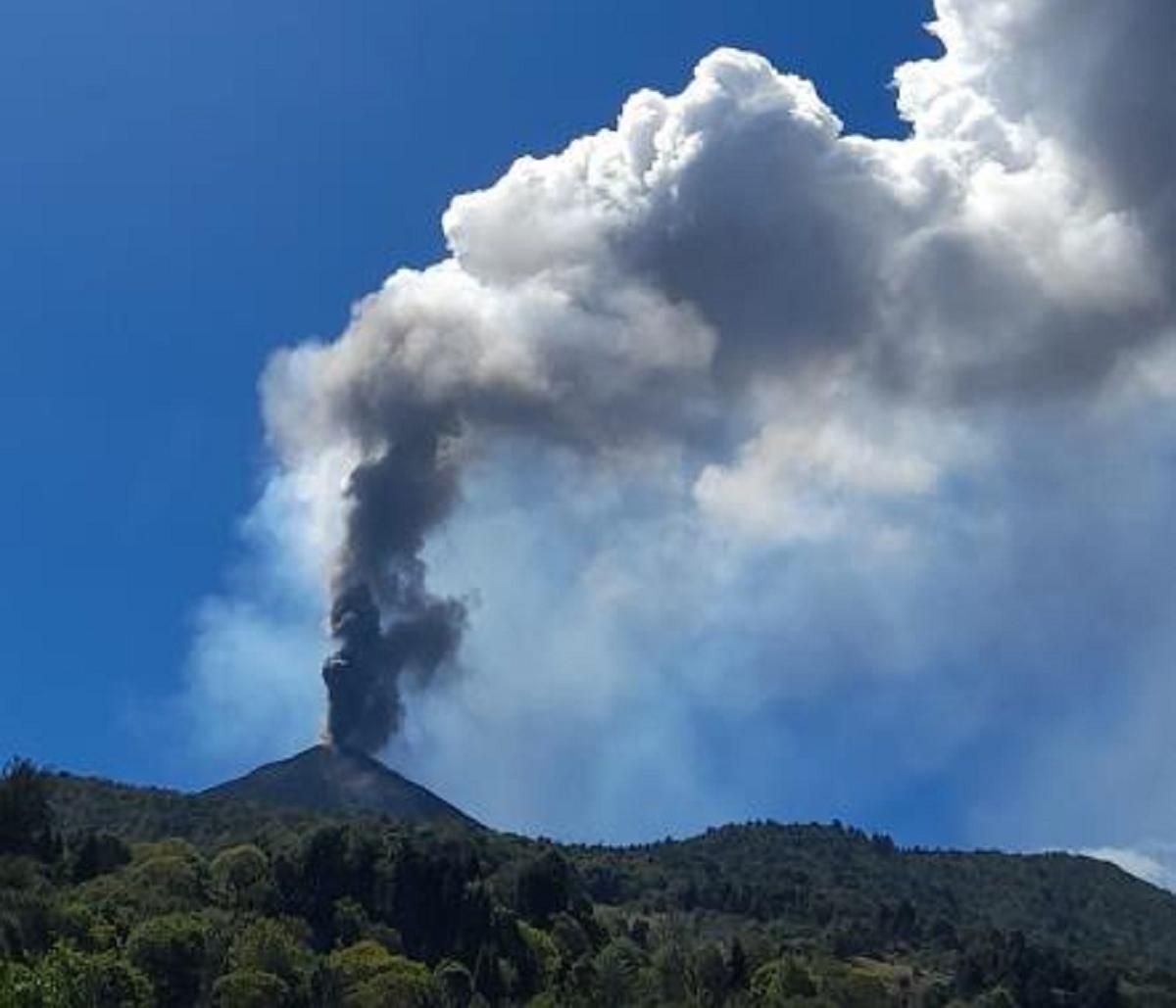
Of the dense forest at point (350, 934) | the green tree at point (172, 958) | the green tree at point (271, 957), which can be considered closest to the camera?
the green tree at point (172, 958)

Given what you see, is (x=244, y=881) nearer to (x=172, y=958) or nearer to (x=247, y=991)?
(x=172, y=958)

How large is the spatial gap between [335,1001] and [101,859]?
134ft

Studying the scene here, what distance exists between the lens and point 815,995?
16338cm

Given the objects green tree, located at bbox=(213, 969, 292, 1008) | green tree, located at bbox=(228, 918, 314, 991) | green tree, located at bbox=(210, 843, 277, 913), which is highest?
green tree, located at bbox=(210, 843, 277, 913)

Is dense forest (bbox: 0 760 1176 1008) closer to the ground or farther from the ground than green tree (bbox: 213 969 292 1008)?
farther from the ground

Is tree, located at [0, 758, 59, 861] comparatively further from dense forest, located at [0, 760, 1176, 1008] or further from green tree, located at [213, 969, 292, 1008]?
green tree, located at [213, 969, 292, 1008]

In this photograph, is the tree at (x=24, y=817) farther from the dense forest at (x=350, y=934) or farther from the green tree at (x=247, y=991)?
the green tree at (x=247, y=991)

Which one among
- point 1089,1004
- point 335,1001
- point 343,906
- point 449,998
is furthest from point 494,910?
point 1089,1004

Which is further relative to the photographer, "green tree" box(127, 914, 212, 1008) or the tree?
the tree

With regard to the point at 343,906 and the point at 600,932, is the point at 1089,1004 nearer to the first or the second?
the point at 600,932

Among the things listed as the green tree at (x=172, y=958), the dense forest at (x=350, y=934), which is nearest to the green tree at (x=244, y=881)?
the dense forest at (x=350, y=934)

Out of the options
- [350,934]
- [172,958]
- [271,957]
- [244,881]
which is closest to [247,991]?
[271,957]

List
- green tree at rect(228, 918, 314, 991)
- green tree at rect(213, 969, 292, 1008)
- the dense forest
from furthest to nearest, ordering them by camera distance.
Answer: green tree at rect(228, 918, 314, 991) → the dense forest → green tree at rect(213, 969, 292, 1008)

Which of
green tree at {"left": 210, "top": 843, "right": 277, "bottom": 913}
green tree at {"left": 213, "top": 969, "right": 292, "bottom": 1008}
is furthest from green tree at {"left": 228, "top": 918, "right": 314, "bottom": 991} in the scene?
green tree at {"left": 210, "top": 843, "right": 277, "bottom": 913}
